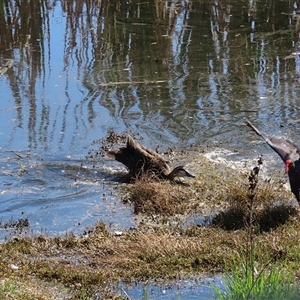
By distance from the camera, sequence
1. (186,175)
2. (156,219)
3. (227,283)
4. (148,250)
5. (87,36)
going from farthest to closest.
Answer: (87,36) < (186,175) < (156,219) < (148,250) < (227,283)

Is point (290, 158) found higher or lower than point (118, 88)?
higher

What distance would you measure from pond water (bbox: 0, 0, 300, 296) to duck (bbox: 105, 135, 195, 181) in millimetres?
195

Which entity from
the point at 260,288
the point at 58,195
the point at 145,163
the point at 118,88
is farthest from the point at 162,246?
the point at 118,88

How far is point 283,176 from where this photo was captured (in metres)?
6.89

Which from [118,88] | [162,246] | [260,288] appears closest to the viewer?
[260,288]

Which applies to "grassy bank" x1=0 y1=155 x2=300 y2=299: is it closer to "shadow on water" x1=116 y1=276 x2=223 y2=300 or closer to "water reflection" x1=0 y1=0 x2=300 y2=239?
"shadow on water" x1=116 y1=276 x2=223 y2=300

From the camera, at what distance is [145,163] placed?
6910 millimetres

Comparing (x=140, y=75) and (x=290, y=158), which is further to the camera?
(x=140, y=75)

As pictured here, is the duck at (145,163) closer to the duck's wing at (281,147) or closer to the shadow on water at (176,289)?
the duck's wing at (281,147)

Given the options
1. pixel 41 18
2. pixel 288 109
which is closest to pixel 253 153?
pixel 288 109

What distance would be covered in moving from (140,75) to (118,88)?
1.76ft

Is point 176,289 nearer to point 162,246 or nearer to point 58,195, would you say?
point 162,246

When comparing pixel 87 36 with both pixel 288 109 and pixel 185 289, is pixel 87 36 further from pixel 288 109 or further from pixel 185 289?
pixel 185 289

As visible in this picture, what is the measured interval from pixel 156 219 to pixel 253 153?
1.72 meters
